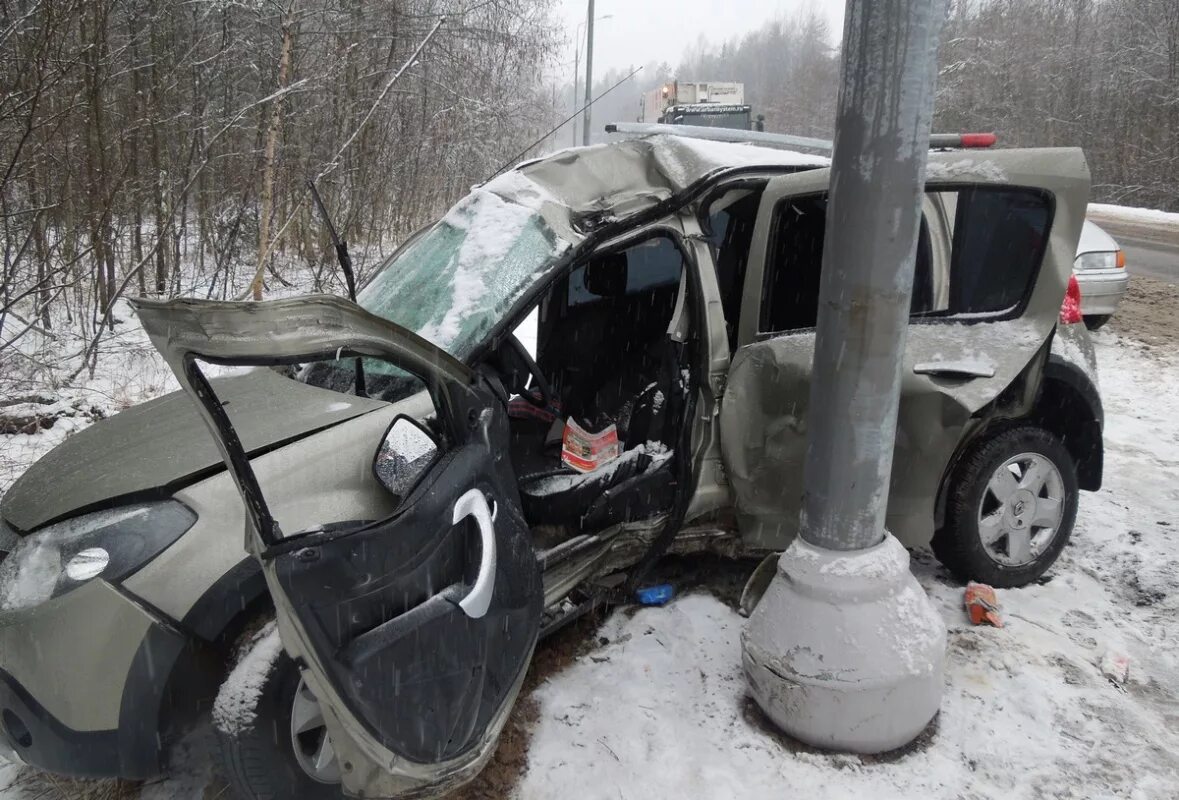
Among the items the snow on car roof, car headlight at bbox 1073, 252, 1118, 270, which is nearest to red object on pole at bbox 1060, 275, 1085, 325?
the snow on car roof

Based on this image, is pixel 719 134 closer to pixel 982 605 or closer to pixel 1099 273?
pixel 982 605

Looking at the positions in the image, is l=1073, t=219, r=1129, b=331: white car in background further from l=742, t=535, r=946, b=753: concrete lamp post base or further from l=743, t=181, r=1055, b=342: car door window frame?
l=742, t=535, r=946, b=753: concrete lamp post base

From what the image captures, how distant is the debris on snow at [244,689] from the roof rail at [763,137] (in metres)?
2.73

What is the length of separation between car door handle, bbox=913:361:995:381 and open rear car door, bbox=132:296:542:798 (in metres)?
1.76

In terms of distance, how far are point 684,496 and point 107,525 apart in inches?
78.7

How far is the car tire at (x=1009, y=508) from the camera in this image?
10.8 ft

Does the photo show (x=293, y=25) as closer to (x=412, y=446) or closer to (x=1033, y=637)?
(x=412, y=446)

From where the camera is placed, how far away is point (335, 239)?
2.94 meters

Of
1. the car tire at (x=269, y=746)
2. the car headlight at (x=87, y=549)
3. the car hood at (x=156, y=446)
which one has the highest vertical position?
the car hood at (x=156, y=446)

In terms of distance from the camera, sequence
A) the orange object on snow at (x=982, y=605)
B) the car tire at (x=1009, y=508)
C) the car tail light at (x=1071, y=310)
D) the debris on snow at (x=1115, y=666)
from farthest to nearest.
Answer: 1. the car tail light at (x=1071, y=310)
2. the car tire at (x=1009, y=508)
3. the orange object on snow at (x=982, y=605)
4. the debris on snow at (x=1115, y=666)

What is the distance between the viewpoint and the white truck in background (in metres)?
17.7

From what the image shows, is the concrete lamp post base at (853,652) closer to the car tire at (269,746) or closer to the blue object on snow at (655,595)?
the blue object on snow at (655,595)

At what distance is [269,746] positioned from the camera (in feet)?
6.82

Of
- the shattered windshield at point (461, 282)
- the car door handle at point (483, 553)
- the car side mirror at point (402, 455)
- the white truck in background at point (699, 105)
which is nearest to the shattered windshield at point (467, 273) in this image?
the shattered windshield at point (461, 282)
